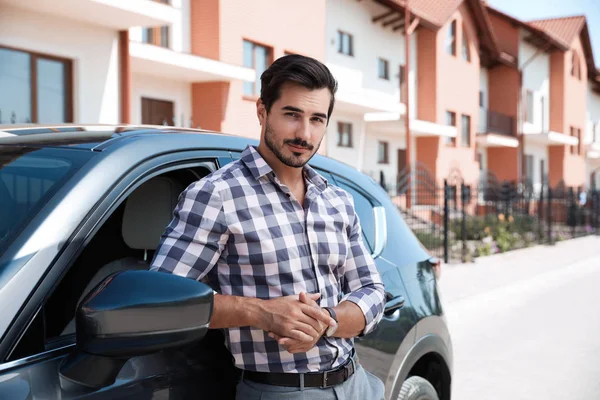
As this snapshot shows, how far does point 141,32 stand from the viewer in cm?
1720

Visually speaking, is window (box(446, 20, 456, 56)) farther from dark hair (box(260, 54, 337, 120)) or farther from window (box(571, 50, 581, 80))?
dark hair (box(260, 54, 337, 120))

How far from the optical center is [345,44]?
25.2 meters

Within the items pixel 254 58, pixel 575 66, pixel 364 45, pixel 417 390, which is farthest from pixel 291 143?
pixel 575 66

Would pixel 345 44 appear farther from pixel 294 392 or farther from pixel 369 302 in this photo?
pixel 294 392

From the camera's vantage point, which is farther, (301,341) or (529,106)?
(529,106)

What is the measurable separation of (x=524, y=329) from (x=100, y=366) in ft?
24.4

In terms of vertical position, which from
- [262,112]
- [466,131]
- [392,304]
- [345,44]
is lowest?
[392,304]

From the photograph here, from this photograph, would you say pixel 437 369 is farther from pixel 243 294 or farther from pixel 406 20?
pixel 406 20

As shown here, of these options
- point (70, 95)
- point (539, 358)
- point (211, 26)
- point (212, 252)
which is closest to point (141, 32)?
point (211, 26)

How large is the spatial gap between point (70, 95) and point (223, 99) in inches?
210

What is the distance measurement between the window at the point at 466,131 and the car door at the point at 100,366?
104 feet

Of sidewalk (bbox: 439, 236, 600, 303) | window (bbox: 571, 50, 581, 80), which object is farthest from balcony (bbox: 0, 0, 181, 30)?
window (bbox: 571, 50, 581, 80)

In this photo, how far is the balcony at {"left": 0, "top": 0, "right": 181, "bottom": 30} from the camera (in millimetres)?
12413

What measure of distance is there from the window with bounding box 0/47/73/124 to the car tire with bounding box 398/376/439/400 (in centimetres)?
1037
